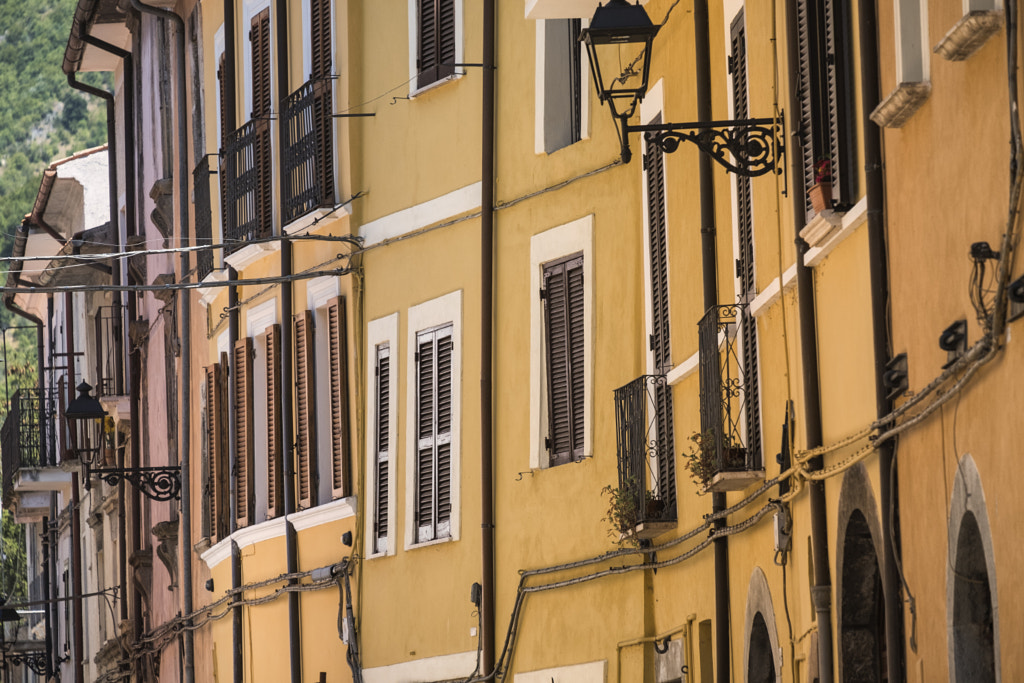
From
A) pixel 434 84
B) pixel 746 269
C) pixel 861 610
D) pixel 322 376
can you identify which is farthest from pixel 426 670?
pixel 861 610

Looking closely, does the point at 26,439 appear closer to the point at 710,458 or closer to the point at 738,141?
the point at 710,458

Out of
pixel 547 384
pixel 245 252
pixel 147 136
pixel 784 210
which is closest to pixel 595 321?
pixel 547 384

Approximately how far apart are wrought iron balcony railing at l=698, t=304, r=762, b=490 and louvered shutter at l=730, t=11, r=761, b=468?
15 mm

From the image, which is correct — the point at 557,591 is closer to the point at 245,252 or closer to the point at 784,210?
the point at 784,210

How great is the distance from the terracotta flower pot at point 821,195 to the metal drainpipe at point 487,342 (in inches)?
261

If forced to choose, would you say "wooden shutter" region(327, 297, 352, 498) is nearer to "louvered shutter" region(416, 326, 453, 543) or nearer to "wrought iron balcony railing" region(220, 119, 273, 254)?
"louvered shutter" region(416, 326, 453, 543)

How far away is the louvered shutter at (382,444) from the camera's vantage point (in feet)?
60.5

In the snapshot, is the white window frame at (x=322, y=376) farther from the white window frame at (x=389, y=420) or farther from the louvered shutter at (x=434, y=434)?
the louvered shutter at (x=434, y=434)

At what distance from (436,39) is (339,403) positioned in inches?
142

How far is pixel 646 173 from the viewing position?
15.0 metres

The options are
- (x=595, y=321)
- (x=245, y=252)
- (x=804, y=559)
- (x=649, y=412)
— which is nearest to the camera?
(x=804, y=559)

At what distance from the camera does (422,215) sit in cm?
1819

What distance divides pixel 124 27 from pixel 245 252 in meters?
9.49

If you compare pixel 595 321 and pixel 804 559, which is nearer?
→ pixel 804 559
